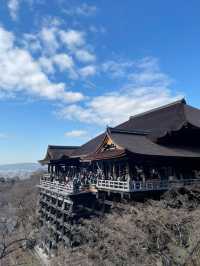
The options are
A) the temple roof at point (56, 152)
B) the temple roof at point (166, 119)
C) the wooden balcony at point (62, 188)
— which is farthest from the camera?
the temple roof at point (56, 152)

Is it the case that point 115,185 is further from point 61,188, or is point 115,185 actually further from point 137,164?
point 61,188

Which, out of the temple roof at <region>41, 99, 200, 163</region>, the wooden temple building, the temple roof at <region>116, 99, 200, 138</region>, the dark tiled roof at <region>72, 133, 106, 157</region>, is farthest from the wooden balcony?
the temple roof at <region>116, 99, 200, 138</region>

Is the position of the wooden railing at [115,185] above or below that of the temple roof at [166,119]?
below

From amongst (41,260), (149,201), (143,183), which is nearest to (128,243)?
(149,201)

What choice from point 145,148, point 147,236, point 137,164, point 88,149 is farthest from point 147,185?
point 88,149

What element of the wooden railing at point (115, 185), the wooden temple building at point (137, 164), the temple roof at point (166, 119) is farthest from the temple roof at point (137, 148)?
the wooden railing at point (115, 185)

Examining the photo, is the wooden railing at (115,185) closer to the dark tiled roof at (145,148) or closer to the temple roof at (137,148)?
the temple roof at (137,148)

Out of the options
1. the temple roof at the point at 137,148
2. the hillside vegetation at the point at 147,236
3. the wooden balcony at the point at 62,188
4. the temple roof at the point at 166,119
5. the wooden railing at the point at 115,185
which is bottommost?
the hillside vegetation at the point at 147,236

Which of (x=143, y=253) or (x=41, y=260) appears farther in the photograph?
(x=41, y=260)

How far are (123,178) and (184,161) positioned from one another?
4.65 metres

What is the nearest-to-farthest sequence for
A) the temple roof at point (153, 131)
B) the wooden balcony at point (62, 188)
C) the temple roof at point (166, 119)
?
the temple roof at point (153, 131) < the wooden balcony at point (62, 188) < the temple roof at point (166, 119)

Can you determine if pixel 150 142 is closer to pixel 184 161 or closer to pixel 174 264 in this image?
pixel 184 161

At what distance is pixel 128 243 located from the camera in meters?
11.1

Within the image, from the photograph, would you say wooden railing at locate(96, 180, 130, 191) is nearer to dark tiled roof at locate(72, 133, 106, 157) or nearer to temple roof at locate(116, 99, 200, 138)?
temple roof at locate(116, 99, 200, 138)
